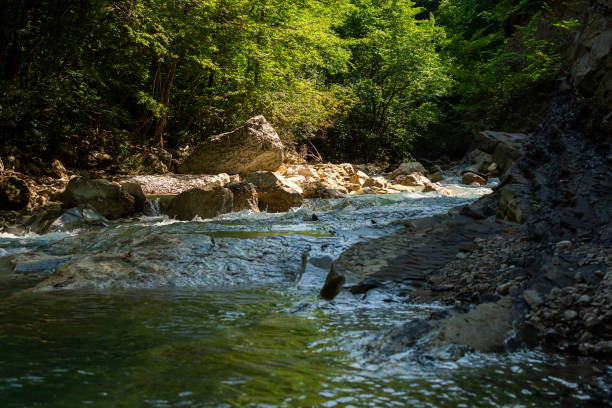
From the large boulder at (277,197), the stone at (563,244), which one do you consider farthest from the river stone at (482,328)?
the large boulder at (277,197)

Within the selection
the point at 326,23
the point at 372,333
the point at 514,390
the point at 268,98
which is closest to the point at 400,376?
the point at 514,390

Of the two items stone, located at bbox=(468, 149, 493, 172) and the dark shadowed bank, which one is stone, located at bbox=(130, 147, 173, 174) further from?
stone, located at bbox=(468, 149, 493, 172)

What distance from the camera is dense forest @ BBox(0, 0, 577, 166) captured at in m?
11.5

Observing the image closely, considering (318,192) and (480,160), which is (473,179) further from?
(318,192)

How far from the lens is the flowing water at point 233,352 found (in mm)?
2088

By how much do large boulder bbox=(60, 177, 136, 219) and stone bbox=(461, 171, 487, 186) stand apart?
37.5ft

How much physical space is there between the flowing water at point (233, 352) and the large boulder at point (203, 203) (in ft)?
14.8

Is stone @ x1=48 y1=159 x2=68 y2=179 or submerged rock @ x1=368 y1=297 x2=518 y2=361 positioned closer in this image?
submerged rock @ x1=368 y1=297 x2=518 y2=361

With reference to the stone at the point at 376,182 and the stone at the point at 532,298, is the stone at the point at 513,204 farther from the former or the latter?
the stone at the point at 376,182

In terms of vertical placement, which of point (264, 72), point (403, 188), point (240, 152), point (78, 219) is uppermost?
point (264, 72)

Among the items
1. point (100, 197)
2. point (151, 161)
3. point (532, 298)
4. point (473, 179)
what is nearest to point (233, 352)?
point (532, 298)

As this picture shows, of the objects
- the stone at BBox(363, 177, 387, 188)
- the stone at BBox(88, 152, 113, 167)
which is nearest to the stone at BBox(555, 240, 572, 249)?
the stone at BBox(363, 177, 387, 188)

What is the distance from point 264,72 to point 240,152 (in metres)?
3.78

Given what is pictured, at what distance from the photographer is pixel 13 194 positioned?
10375 millimetres
